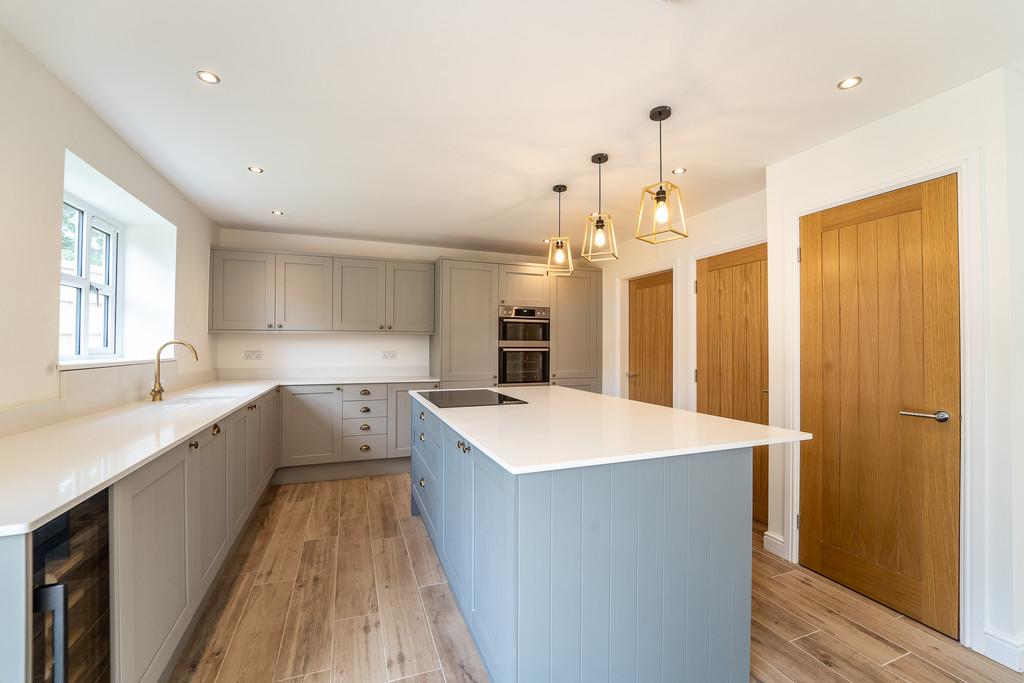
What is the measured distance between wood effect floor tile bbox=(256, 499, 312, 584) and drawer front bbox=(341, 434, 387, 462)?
0.63 metres

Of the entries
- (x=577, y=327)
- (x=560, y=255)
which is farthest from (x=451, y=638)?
(x=577, y=327)

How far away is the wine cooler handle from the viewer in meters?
0.94

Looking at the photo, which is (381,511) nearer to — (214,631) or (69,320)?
(214,631)

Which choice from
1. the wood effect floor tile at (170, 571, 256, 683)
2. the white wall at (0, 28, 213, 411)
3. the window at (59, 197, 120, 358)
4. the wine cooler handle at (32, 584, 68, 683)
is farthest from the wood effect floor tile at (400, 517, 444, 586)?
the window at (59, 197, 120, 358)

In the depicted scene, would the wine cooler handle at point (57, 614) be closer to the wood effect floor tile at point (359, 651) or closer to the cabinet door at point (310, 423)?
the wood effect floor tile at point (359, 651)

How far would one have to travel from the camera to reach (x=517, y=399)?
2605mm

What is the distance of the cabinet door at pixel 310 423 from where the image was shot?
12.3ft

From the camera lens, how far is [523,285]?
4602 mm

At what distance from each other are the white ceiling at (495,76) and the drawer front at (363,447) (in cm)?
232

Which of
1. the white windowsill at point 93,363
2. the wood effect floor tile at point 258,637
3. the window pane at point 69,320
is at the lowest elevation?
the wood effect floor tile at point 258,637

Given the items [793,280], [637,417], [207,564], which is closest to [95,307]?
[207,564]

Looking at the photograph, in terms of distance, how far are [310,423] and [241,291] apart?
138 centimetres

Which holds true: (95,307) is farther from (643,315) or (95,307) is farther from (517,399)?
(643,315)

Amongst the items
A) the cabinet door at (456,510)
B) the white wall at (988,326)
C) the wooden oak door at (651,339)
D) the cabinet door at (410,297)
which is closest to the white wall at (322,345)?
the cabinet door at (410,297)
